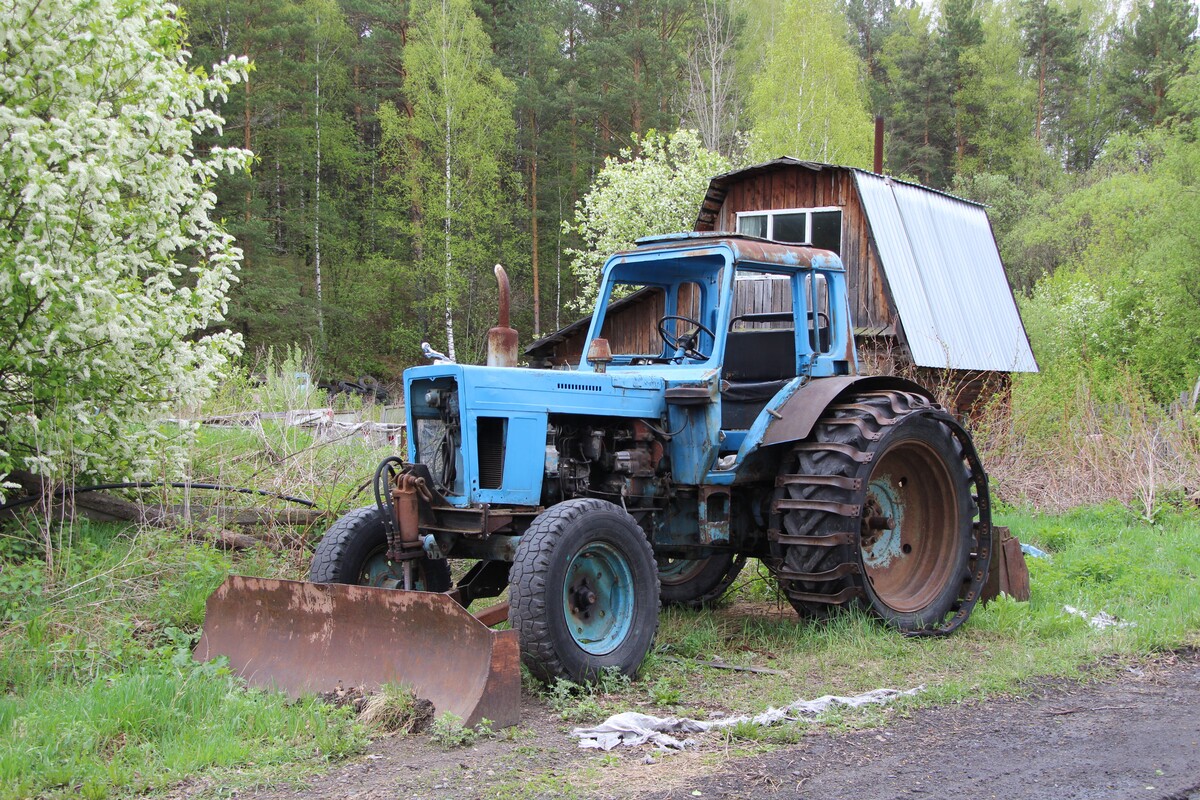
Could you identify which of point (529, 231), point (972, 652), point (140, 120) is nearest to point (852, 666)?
point (972, 652)

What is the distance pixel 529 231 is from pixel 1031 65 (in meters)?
24.1

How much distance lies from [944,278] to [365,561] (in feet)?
44.8

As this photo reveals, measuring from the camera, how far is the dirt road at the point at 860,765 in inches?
150

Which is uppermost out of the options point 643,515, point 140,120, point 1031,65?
point 1031,65

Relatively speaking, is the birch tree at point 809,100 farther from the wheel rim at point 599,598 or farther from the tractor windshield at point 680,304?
the wheel rim at point 599,598

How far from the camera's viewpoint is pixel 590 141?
3731 cm

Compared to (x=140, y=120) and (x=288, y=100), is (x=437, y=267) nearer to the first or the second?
(x=288, y=100)

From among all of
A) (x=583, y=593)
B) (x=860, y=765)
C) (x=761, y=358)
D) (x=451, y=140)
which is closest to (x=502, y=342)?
(x=583, y=593)

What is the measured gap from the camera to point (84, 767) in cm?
396

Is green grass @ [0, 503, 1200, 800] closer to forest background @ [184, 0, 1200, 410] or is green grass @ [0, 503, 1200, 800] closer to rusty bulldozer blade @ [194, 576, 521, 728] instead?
rusty bulldozer blade @ [194, 576, 521, 728]

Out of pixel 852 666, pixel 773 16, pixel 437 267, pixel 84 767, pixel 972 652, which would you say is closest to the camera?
pixel 84 767

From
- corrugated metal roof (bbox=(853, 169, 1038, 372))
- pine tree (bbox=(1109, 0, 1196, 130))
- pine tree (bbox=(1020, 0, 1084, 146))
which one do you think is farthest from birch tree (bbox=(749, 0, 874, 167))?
pine tree (bbox=(1020, 0, 1084, 146))

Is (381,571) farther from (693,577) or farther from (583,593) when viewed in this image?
(693,577)

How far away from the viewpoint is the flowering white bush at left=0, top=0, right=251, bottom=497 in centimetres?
635
